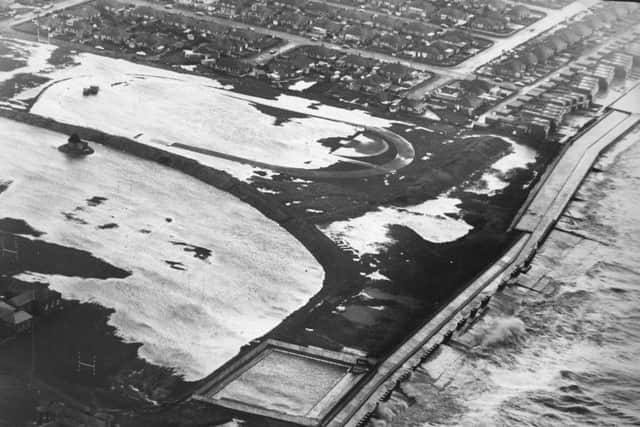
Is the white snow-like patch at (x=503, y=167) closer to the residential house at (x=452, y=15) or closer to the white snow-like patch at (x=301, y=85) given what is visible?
the white snow-like patch at (x=301, y=85)

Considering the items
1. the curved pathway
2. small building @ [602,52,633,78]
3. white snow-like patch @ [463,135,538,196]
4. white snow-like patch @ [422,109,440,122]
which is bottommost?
the curved pathway

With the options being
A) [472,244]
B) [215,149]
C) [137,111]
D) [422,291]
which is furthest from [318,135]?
[422,291]

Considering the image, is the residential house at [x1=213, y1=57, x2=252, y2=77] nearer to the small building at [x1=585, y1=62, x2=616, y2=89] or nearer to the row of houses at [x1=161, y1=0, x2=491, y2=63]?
the row of houses at [x1=161, y1=0, x2=491, y2=63]

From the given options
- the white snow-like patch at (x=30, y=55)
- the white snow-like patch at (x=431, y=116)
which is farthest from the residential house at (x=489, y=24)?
the white snow-like patch at (x=30, y=55)

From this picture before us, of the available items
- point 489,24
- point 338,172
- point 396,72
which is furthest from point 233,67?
point 489,24

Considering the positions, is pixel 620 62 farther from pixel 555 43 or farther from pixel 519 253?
pixel 519 253

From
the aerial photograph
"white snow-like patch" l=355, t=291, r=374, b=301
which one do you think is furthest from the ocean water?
"white snow-like patch" l=355, t=291, r=374, b=301
